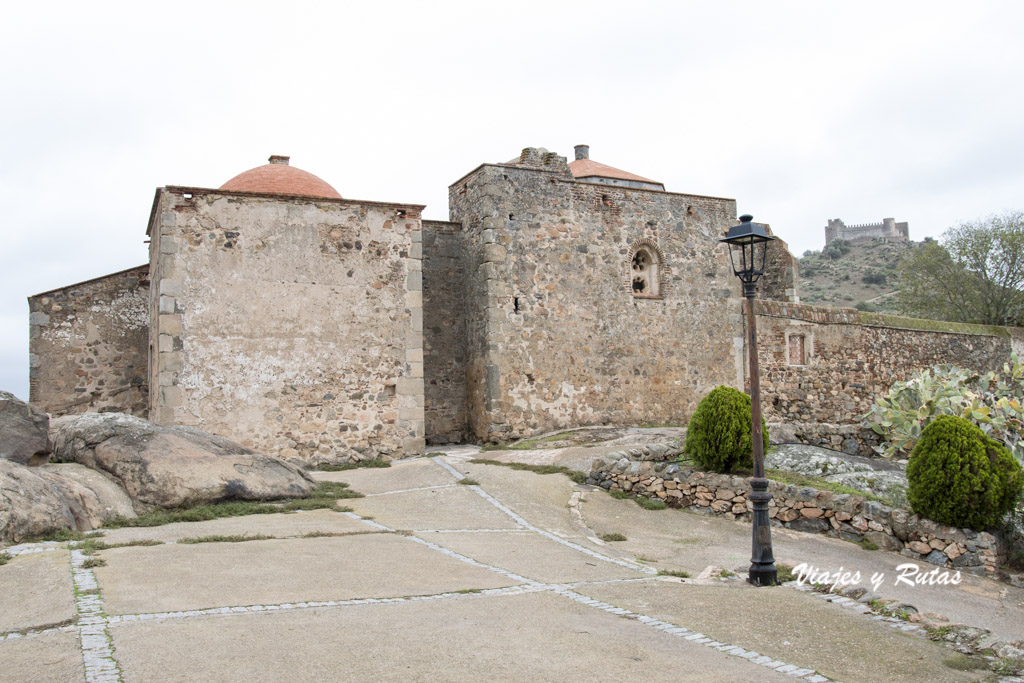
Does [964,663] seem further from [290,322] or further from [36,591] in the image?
[290,322]

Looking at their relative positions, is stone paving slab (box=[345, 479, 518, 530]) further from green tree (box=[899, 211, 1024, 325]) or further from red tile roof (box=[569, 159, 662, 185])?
green tree (box=[899, 211, 1024, 325])

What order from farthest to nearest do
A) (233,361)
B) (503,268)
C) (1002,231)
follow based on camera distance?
(1002,231) < (503,268) < (233,361)

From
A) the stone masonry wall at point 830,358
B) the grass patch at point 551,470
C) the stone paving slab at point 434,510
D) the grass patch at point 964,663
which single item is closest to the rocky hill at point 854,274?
the stone masonry wall at point 830,358

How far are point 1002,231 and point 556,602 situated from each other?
3232cm

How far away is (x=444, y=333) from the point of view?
1833cm

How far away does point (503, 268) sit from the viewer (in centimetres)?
1733

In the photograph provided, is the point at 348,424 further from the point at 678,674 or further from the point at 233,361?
the point at 678,674

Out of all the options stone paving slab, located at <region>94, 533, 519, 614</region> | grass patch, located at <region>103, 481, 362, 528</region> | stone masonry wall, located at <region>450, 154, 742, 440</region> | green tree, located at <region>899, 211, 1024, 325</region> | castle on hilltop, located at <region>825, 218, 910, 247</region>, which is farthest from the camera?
castle on hilltop, located at <region>825, 218, 910, 247</region>

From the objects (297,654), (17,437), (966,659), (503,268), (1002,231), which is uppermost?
(1002,231)

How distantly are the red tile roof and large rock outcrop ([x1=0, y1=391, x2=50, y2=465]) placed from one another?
17.9m

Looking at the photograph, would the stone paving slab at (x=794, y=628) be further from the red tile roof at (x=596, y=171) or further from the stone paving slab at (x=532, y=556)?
the red tile roof at (x=596, y=171)

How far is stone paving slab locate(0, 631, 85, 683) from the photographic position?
4301mm

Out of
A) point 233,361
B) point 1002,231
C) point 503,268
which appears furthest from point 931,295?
point 233,361

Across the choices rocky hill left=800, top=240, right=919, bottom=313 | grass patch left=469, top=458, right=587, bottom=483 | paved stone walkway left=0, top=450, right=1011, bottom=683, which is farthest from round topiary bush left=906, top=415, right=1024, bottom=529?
rocky hill left=800, top=240, right=919, bottom=313
